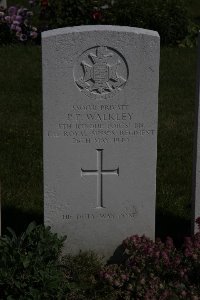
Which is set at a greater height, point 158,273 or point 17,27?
point 17,27

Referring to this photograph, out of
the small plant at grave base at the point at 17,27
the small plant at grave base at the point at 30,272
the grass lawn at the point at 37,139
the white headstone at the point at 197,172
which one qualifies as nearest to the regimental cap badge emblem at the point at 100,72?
the white headstone at the point at 197,172

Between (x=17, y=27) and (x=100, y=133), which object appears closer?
(x=100, y=133)

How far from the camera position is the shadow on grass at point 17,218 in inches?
238

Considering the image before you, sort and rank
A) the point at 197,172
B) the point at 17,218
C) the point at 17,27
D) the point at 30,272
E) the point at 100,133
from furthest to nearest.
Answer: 1. the point at 17,27
2. the point at 17,218
3. the point at 197,172
4. the point at 100,133
5. the point at 30,272

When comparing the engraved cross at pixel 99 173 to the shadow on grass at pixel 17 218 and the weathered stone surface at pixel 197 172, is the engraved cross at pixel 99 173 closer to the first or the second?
the weathered stone surface at pixel 197 172

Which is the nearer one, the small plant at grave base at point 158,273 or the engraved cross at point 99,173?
the small plant at grave base at point 158,273

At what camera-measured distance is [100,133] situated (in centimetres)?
524

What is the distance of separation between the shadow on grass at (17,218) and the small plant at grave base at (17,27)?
669 cm

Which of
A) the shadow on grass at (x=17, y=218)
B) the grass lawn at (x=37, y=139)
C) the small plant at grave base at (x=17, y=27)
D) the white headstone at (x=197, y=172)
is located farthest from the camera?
the small plant at grave base at (x=17, y=27)

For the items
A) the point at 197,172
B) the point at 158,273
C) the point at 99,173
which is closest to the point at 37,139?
the point at 99,173

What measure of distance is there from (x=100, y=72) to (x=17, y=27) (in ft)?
25.1

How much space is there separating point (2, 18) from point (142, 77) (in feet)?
25.5

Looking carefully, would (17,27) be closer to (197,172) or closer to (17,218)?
(17,218)

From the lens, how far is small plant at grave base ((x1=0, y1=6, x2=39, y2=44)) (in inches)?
489
